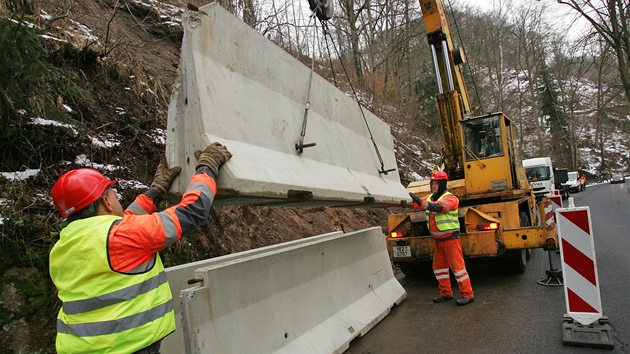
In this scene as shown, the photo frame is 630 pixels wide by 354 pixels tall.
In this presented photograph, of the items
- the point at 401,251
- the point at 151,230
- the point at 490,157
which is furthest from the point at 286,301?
the point at 490,157

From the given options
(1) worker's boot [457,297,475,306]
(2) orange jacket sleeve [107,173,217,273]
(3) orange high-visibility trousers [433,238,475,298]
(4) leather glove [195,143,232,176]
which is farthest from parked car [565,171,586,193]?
(2) orange jacket sleeve [107,173,217,273]

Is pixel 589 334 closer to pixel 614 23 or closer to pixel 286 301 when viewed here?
pixel 286 301

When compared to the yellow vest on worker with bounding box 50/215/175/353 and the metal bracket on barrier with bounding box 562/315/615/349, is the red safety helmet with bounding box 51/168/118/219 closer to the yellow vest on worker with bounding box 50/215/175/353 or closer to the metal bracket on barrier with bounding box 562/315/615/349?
the yellow vest on worker with bounding box 50/215/175/353

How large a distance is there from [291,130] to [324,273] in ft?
5.29

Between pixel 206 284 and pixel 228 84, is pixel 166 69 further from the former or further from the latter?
pixel 206 284

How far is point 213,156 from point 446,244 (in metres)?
4.28

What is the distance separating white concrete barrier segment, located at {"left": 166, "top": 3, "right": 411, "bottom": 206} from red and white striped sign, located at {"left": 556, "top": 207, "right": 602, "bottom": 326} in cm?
206

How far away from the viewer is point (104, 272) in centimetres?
210

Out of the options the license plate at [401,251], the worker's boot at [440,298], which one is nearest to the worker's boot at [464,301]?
the worker's boot at [440,298]

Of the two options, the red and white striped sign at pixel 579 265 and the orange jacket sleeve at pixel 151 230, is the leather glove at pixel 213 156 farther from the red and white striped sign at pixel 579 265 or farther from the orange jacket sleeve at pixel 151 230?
the red and white striped sign at pixel 579 265

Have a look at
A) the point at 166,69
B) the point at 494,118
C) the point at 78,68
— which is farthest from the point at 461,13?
the point at 78,68

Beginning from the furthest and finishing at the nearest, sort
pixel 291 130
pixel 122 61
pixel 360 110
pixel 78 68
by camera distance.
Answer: pixel 122 61 → pixel 78 68 → pixel 360 110 → pixel 291 130

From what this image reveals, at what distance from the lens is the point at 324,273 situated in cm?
446

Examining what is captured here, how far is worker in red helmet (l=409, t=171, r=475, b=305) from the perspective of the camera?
5.80 meters
